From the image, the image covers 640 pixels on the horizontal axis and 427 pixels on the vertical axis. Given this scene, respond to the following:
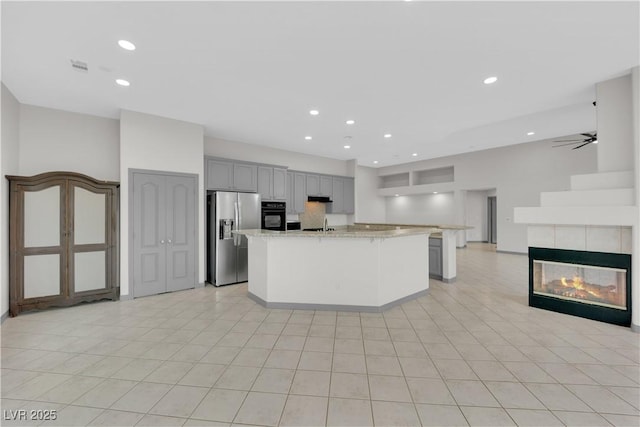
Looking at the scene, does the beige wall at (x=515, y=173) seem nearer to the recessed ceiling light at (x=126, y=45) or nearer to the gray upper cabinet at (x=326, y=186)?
the gray upper cabinet at (x=326, y=186)

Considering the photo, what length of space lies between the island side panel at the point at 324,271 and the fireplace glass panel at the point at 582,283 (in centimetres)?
239

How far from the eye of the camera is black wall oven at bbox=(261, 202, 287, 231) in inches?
235

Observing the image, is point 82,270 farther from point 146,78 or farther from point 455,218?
point 455,218

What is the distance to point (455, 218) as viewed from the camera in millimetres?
9625

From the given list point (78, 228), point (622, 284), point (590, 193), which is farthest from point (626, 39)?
point (78, 228)

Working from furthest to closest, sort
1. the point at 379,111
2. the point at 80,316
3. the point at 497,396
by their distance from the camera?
the point at 379,111 → the point at 80,316 → the point at 497,396

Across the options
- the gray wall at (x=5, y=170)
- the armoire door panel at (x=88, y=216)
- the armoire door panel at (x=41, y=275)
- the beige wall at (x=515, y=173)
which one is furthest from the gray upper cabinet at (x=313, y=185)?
the gray wall at (x=5, y=170)

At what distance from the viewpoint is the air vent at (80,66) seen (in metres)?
2.98

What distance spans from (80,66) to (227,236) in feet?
10.2

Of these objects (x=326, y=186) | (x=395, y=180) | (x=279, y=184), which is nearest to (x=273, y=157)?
(x=279, y=184)

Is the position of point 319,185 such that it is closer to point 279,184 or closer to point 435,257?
point 279,184

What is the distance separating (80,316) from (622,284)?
675 centimetres

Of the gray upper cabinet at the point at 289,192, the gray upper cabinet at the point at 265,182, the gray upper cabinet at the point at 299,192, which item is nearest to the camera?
the gray upper cabinet at the point at 265,182

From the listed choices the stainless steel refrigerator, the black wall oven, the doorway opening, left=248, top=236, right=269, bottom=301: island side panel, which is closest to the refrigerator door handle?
the stainless steel refrigerator
